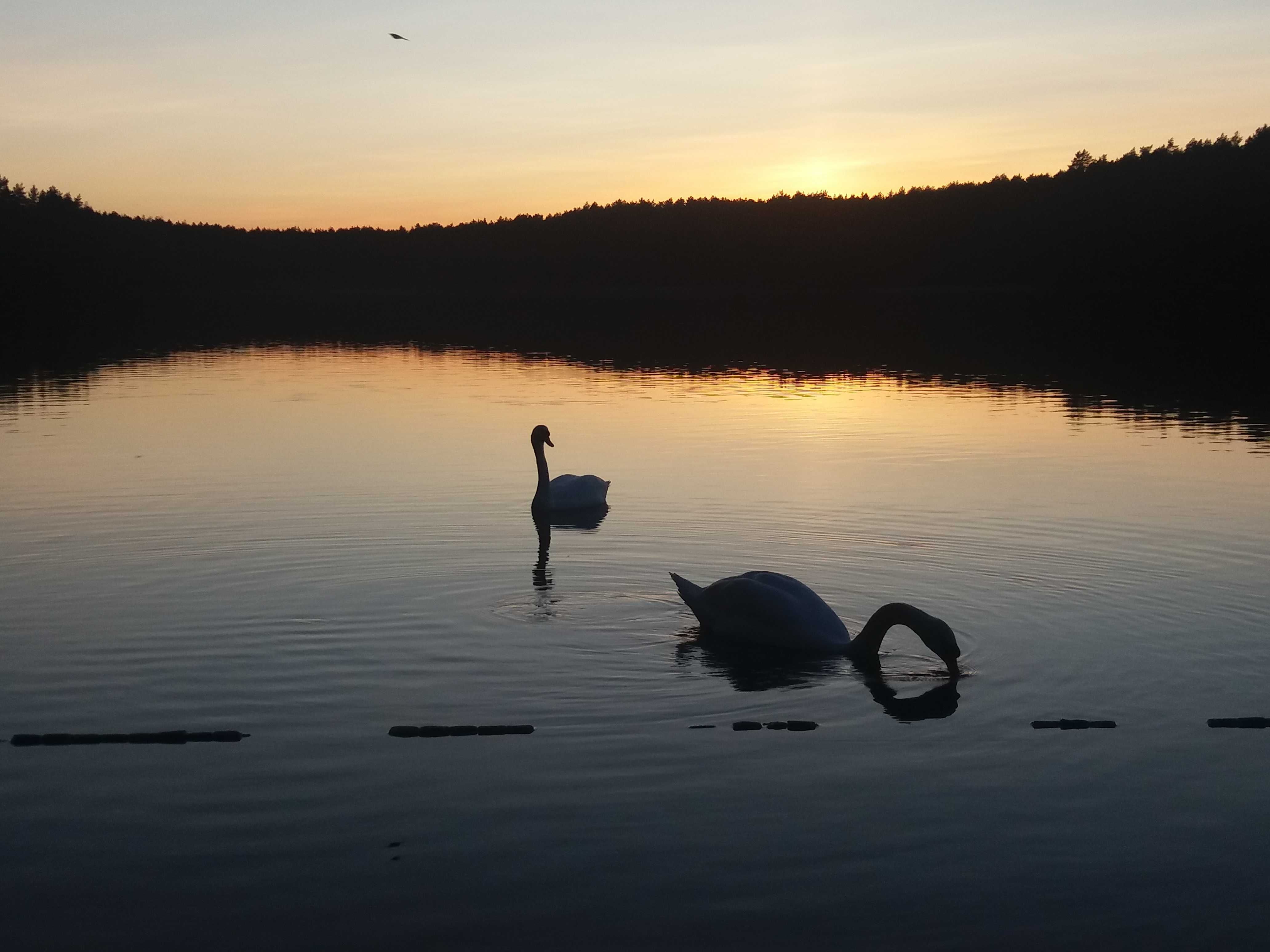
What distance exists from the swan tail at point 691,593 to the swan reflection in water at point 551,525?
7.55ft

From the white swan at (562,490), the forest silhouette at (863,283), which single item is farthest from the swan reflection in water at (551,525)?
the forest silhouette at (863,283)

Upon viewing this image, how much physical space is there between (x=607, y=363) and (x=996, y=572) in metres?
38.5

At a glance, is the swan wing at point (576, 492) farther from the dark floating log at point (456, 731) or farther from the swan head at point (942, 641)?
the dark floating log at point (456, 731)

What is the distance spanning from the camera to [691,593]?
A: 1325 cm

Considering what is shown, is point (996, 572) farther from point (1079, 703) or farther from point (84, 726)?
point (84, 726)

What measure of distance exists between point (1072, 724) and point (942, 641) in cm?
145

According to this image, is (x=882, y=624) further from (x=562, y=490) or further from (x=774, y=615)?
(x=562, y=490)

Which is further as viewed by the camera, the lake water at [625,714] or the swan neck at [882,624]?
the swan neck at [882,624]

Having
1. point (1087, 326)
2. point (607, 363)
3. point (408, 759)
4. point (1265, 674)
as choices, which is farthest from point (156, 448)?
point (1087, 326)

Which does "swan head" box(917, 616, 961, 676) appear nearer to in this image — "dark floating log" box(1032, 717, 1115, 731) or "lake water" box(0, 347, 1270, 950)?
"lake water" box(0, 347, 1270, 950)

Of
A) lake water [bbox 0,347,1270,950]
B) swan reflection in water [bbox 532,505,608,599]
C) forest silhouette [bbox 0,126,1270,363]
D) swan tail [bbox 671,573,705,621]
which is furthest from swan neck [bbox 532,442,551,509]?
forest silhouette [bbox 0,126,1270,363]

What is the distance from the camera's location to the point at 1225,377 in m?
42.9

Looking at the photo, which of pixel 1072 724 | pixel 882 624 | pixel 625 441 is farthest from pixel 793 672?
pixel 625 441

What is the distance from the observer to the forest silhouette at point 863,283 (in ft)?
244
